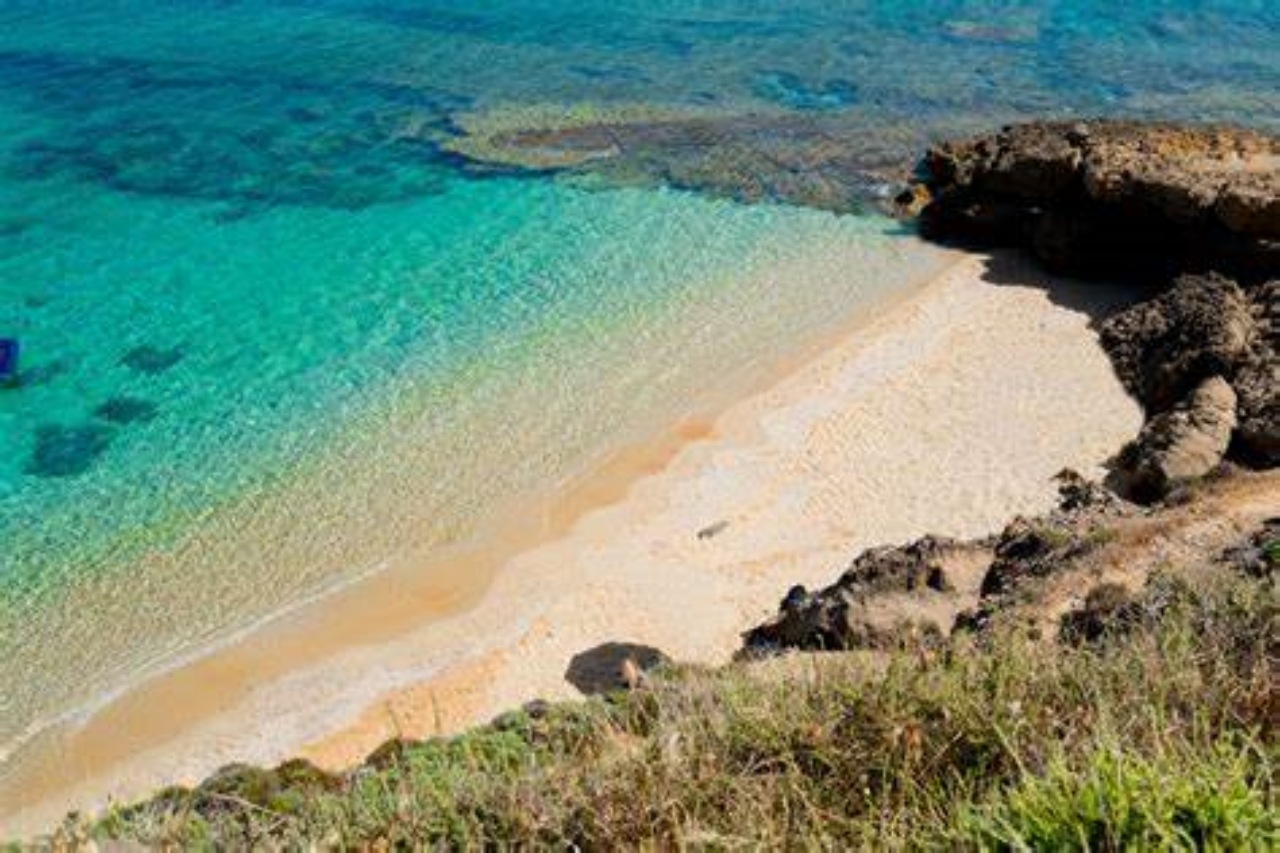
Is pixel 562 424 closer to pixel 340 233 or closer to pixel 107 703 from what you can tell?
pixel 107 703

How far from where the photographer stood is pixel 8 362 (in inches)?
891

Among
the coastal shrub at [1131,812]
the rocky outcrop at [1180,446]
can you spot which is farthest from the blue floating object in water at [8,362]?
the coastal shrub at [1131,812]

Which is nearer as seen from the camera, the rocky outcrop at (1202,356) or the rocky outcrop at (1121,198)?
the rocky outcrop at (1202,356)

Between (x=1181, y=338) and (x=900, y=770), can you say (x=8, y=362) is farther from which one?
(x=900, y=770)

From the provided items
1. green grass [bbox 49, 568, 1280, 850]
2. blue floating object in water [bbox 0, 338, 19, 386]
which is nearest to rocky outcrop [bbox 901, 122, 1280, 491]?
green grass [bbox 49, 568, 1280, 850]

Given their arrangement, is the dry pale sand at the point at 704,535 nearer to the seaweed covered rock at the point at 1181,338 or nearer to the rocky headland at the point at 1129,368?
the seaweed covered rock at the point at 1181,338

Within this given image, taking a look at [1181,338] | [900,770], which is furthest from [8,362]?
[900,770]

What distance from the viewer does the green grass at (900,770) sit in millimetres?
5438

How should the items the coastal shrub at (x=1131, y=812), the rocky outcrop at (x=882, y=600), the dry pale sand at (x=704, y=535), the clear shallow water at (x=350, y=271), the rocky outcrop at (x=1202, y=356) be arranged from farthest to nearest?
the clear shallow water at (x=350, y=271)
the rocky outcrop at (x=1202, y=356)
the dry pale sand at (x=704, y=535)
the rocky outcrop at (x=882, y=600)
the coastal shrub at (x=1131, y=812)

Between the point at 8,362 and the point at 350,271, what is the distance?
23.0ft

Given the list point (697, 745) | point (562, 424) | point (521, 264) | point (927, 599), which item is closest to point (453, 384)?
point (562, 424)

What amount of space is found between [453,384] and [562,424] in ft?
7.90

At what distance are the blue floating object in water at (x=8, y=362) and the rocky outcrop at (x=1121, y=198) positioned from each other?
19023 mm

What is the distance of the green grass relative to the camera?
544 cm
